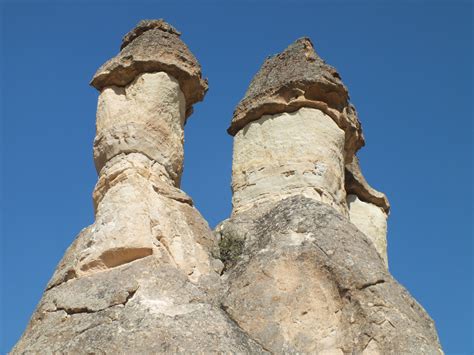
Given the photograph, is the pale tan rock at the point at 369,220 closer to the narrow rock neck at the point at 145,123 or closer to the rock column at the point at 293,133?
the rock column at the point at 293,133

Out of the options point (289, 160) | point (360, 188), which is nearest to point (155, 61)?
point (289, 160)

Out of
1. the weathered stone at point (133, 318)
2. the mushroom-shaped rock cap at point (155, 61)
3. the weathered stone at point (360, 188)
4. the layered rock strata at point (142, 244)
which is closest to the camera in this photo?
the weathered stone at point (133, 318)

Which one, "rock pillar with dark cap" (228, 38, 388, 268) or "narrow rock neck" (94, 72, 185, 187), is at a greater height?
"rock pillar with dark cap" (228, 38, 388, 268)

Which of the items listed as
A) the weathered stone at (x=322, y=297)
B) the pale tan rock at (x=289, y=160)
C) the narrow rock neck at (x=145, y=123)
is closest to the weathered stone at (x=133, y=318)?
the weathered stone at (x=322, y=297)

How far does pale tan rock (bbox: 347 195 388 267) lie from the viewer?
48.2 ft

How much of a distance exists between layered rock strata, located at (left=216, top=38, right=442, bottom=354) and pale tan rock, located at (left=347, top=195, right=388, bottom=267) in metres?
1.57

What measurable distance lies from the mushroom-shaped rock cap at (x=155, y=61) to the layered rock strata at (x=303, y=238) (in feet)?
4.86

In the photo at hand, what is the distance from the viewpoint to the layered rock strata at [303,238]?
8508 millimetres

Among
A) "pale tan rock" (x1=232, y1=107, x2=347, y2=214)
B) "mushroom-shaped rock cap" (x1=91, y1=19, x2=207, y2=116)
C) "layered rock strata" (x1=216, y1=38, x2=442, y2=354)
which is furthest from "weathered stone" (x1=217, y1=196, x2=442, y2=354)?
"mushroom-shaped rock cap" (x1=91, y1=19, x2=207, y2=116)

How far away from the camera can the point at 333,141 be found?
12.5 metres

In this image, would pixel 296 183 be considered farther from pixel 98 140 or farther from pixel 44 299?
pixel 44 299

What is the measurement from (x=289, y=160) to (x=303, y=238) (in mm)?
2854

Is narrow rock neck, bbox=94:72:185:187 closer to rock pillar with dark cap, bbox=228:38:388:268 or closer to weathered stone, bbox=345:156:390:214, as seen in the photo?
rock pillar with dark cap, bbox=228:38:388:268

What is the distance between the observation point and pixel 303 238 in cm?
934
